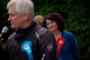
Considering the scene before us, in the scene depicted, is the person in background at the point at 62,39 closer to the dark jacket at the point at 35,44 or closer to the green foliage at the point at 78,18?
the dark jacket at the point at 35,44

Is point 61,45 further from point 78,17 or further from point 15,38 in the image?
point 78,17

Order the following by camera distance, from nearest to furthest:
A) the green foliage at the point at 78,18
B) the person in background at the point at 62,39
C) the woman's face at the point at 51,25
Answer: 1. the person in background at the point at 62,39
2. the woman's face at the point at 51,25
3. the green foliage at the point at 78,18

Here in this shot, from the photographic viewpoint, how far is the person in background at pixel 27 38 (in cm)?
623

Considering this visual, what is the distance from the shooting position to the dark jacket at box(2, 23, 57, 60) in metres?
6.22

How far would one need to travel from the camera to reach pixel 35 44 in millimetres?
6234

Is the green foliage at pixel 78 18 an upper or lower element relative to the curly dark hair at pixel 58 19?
lower

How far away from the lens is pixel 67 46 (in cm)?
890

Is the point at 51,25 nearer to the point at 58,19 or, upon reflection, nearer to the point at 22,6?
the point at 58,19

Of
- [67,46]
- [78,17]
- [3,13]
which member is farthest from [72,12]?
[67,46]

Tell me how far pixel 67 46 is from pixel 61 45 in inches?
4.5

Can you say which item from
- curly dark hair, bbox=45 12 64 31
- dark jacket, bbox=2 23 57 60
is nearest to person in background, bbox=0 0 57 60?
dark jacket, bbox=2 23 57 60

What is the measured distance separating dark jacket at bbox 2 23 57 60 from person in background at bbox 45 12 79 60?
2.48m

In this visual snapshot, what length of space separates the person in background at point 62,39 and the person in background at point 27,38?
8.18 ft

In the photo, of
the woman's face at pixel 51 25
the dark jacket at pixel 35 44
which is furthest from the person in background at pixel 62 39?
the dark jacket at pixel 35 44
